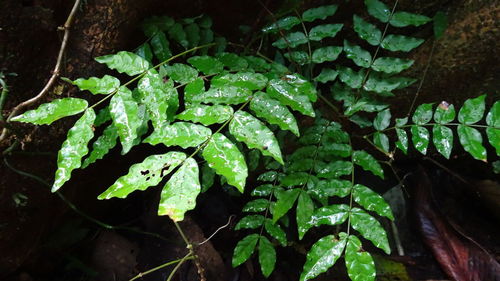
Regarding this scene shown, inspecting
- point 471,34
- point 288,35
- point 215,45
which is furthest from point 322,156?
point 471,34

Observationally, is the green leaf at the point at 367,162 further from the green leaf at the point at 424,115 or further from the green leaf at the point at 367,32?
the green leaf at the point at 367,32

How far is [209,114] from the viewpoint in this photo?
1.65 m

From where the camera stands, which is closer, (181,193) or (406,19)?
(181,193)

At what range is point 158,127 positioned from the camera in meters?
1.65

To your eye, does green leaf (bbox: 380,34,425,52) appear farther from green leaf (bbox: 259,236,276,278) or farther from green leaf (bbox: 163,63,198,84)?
green leaf (bbox: 259,236,276,278)

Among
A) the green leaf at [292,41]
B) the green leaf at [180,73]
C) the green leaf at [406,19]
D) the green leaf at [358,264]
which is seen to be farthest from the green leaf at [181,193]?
the green leaf at [406,19]

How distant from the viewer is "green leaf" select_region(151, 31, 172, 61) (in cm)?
226

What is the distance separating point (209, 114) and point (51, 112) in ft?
2.18

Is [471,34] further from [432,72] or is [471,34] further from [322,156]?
[322,156]

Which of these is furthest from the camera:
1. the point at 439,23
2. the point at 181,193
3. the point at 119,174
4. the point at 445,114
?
the point at 119,174

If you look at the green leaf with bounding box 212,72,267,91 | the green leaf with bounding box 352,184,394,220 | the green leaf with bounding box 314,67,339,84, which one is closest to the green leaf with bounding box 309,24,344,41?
the green leaf with bounding box 314,67,339,84

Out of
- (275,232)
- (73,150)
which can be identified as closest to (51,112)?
(73,150)

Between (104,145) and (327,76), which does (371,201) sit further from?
(104,145)

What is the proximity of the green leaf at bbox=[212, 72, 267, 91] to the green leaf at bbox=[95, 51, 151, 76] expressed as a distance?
0.34 metres
